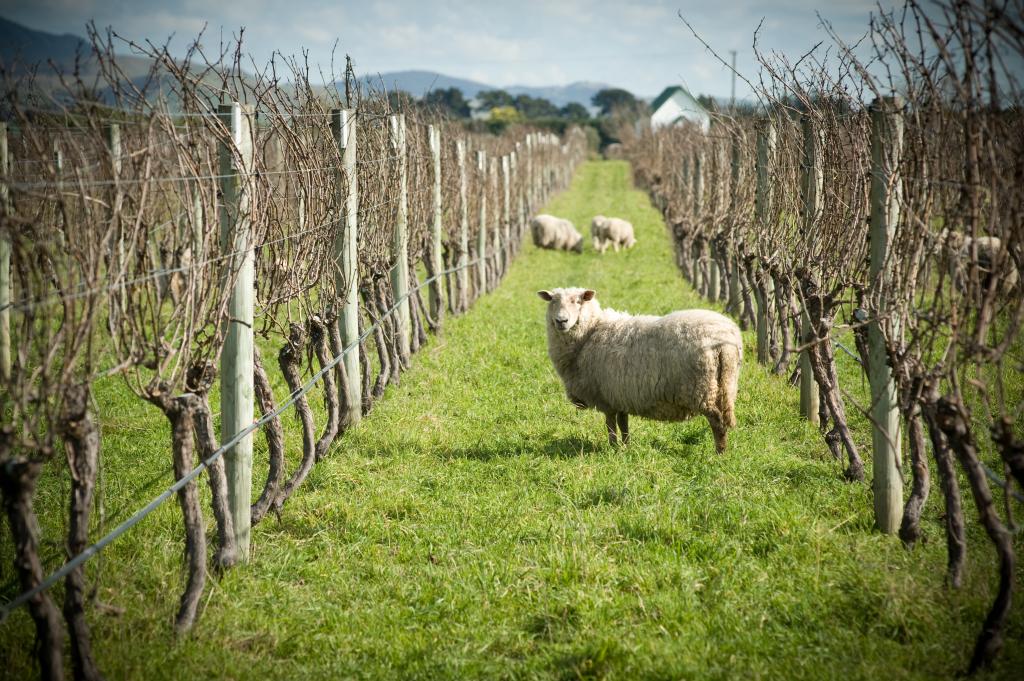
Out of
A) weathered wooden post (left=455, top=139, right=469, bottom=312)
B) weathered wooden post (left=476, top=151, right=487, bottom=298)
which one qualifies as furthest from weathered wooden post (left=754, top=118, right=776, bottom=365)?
weathered wooden post (left=476, top=151, right=487, bottom=298)

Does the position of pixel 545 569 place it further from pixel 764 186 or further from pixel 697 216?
pixel 697 216

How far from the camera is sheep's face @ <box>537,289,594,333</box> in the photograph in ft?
22.6

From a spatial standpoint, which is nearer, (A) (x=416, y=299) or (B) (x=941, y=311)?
(B) (x=941, y=311)

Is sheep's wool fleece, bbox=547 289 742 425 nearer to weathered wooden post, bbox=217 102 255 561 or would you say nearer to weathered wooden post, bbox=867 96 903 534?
weathered wooden post, bbox=867 96 903 534

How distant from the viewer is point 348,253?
6.77m

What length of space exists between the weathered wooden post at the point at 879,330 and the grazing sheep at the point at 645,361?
4.71 ft

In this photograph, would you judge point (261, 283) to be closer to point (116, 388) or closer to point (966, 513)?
point (116, 388)

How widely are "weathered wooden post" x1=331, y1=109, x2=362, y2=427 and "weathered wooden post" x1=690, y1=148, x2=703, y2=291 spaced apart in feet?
27.5

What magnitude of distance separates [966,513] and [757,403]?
254cm

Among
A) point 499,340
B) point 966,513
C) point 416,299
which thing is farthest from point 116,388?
point 966,513

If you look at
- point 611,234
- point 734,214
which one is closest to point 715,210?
point 734,214

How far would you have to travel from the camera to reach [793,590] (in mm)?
4023

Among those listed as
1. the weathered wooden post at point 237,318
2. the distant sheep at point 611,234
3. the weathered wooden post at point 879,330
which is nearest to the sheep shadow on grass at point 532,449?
the weathered wooden post at point 237,318

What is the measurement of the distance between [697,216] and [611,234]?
20.1 feet
